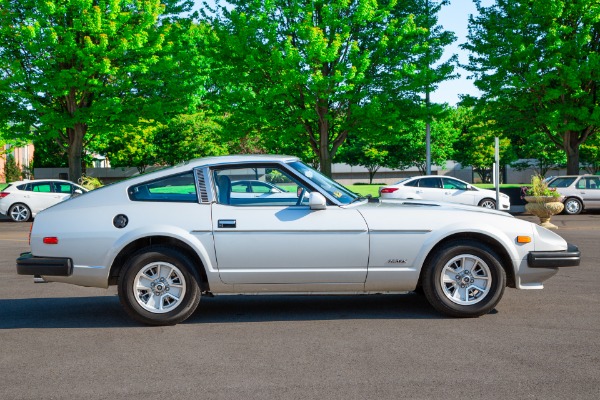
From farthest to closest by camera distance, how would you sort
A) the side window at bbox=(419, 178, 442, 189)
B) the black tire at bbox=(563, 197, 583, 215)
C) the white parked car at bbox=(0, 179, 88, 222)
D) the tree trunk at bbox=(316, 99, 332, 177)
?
the tree trunk at bbox=(316, 99, 332, 177) → the side window at bbox=(419, 178, 442, 189) → the black tire at bbox=(563, 197, 583, 215) → the white parked car at bbox=(0, 179, 88, 222)

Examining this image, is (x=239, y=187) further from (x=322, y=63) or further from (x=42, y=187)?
(x=322, y=63)

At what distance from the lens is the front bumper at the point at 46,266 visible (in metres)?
6.60

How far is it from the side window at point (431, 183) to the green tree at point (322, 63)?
4.24 m

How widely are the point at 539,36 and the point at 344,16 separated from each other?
28.3ft

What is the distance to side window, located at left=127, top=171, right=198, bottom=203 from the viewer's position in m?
6.75

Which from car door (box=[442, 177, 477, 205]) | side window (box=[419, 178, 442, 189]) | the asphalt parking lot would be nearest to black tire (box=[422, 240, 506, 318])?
the asphalt parking lot

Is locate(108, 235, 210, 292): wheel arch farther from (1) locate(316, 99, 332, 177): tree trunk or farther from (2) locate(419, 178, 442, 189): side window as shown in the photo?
(1) locate(316, 99, 332, 177): tree trunk

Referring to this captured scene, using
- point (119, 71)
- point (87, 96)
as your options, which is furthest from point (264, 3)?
point (87, 96)

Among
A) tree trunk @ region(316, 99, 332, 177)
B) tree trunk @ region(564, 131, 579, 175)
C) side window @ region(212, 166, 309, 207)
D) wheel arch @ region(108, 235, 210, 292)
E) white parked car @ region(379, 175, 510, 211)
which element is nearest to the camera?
wheel arch @ region(108, 235, 210, 292)

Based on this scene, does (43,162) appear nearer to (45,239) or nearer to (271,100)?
(271,100)

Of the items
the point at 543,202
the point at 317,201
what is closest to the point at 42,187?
the point at 543,202

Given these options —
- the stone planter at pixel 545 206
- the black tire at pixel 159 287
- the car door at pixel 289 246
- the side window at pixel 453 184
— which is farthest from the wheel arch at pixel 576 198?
the black tire at pixel 159 287

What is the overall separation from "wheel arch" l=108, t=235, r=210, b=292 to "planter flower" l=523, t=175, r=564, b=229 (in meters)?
13.6

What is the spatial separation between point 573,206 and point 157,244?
2118 cm
